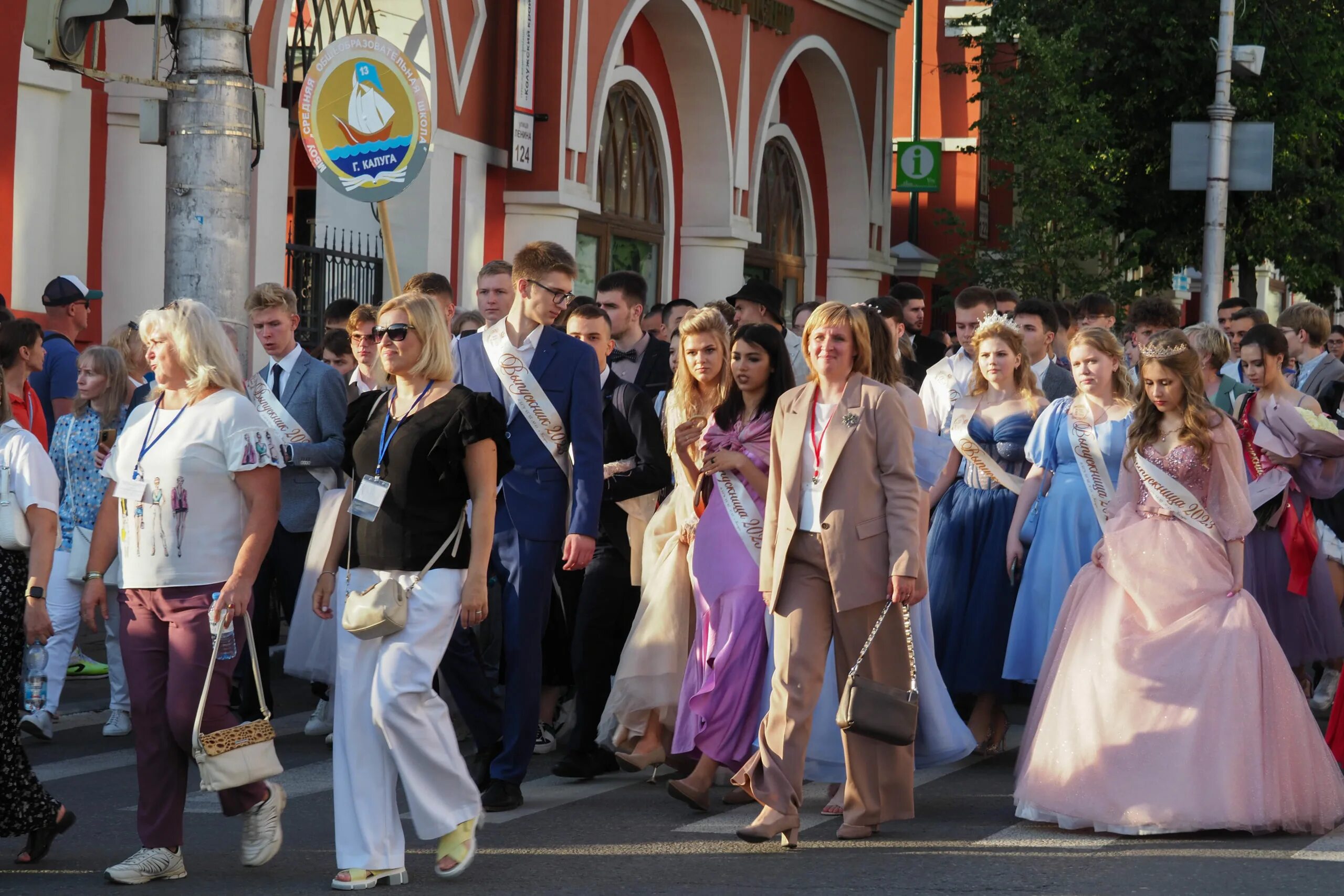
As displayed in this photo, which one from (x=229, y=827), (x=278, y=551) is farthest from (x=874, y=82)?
(x=229, y=827)

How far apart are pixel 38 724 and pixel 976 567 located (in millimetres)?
4163

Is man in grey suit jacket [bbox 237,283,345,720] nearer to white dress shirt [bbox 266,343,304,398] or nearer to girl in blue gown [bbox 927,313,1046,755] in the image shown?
white dress shirt [bbox 266,343,304,398]

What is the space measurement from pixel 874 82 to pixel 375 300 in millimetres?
11214

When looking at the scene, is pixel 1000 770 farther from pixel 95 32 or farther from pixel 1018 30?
pixel 1018 30

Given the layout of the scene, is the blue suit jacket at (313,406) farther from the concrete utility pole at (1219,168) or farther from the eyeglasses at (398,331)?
the concrete utility pole at (1219,168)

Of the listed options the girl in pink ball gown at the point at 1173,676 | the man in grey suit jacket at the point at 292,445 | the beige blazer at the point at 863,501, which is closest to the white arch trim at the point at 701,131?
the man in grey suit jacket at the point at 292,445

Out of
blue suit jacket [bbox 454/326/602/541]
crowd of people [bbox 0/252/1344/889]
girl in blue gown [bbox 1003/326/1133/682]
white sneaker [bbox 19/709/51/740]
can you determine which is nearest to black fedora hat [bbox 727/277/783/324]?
crowd of people [bbox 0/252/1344/889]

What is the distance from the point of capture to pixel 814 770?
7.61 m

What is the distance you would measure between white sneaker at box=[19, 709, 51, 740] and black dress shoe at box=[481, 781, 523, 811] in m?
2.37

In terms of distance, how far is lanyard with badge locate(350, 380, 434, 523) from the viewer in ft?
21.1

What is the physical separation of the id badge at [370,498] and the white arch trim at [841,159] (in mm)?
18474

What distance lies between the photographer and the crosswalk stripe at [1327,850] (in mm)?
6766

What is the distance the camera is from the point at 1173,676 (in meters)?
7.28

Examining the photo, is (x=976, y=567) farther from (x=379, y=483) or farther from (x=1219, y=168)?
(x=1219, y=168)
